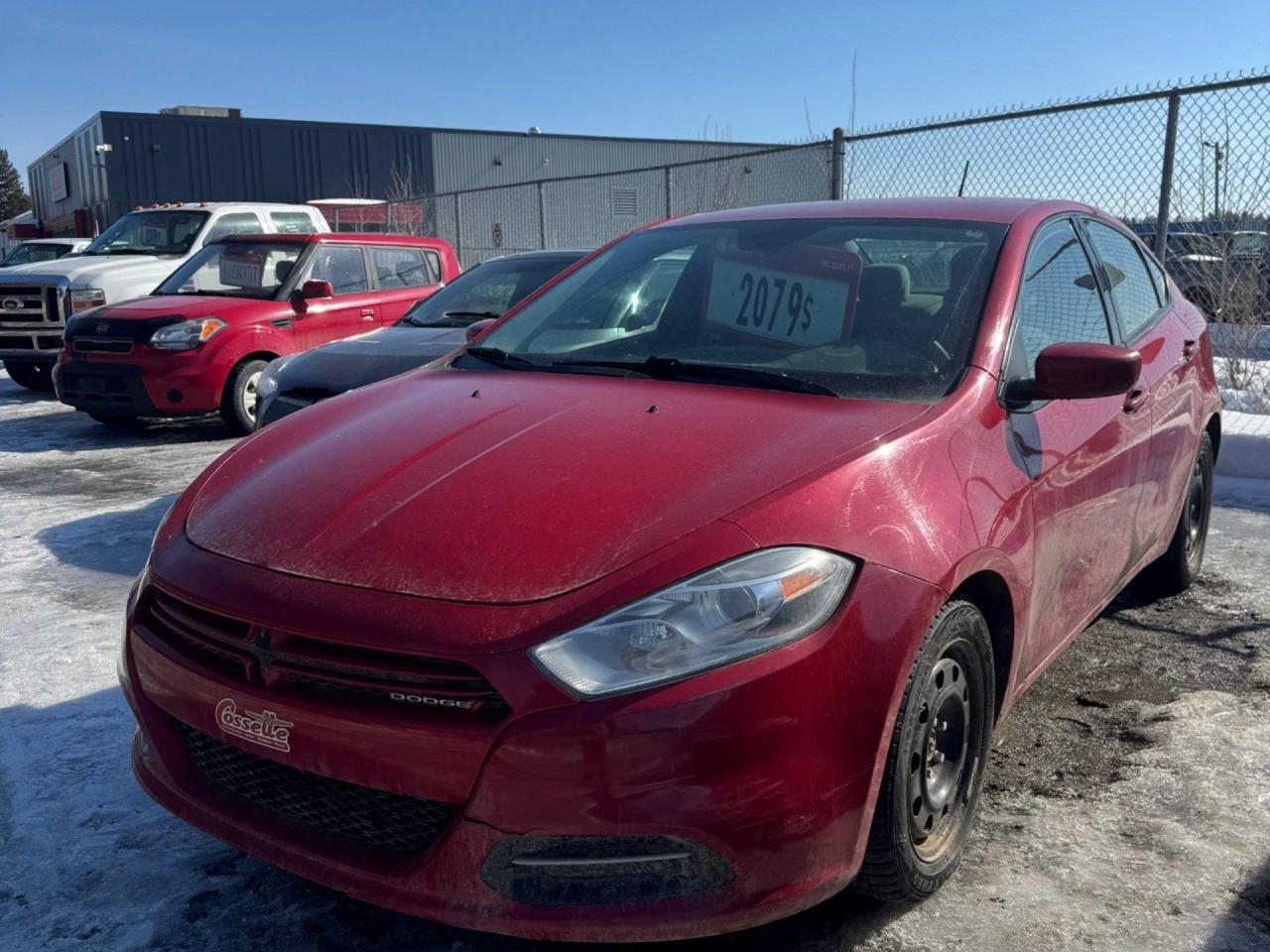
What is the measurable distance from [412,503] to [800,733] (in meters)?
0.92

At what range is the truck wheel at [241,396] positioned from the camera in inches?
348

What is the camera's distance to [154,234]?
484 inches

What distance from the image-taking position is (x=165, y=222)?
1233cm

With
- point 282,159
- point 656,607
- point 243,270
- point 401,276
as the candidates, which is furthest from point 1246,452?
point 282,159

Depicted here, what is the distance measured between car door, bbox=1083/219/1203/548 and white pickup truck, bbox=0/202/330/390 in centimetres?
937

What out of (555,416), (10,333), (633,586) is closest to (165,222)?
(10,333)

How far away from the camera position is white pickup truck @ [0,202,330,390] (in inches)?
441

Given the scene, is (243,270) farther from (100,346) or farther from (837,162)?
(837,162)

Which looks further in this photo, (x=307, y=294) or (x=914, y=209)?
(x=307, y=294)

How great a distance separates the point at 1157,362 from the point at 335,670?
295 cm

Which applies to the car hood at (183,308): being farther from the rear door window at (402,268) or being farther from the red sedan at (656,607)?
the red sedan at (656,607)

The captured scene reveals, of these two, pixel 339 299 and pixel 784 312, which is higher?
pixel 784 312

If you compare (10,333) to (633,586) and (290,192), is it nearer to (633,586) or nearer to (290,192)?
(633,586)

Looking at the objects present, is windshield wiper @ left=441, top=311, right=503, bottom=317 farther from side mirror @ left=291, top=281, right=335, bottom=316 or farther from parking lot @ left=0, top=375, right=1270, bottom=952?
parking lot @ left=0, top=375, right=1270, bottom=952
